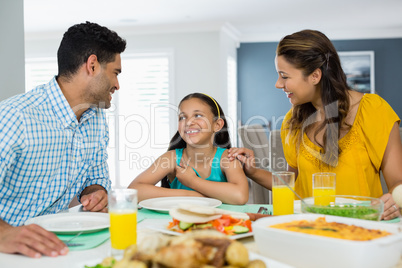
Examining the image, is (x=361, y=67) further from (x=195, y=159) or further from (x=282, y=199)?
(x=282, y=199)

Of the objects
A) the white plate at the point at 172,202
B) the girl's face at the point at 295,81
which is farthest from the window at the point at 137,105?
the white plate at the point at 172,202

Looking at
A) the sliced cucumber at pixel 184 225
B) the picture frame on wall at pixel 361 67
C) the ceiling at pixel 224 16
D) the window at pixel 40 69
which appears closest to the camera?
the sliced cucumber at pixel 184 225

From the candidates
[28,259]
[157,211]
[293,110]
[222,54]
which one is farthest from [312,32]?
[222,54]

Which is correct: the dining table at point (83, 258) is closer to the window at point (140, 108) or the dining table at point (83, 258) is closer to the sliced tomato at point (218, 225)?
the sliced tomato at point (218, 225)

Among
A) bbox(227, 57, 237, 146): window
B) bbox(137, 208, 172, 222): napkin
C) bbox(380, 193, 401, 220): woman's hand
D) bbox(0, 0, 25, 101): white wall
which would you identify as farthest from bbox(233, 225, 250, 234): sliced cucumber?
bbox(227, 57, 237, 146): window

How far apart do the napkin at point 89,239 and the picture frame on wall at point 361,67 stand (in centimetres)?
820

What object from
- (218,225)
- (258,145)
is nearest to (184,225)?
(218,225)

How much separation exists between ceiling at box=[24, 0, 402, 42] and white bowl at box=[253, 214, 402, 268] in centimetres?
520

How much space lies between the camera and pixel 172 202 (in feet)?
5.34

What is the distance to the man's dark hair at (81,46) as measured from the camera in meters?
1.94

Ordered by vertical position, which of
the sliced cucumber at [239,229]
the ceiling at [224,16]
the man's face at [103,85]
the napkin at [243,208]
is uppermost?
the ceiling at [224,16]

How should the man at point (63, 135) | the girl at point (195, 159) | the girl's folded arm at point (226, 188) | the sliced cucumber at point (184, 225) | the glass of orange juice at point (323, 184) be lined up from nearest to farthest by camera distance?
1. the sliced cucumber at point (184, 225)
2. the glass of orange juice at point (323, 184)
3. the man at point (63, 135)
4. the girl's folded arm at point (226, 188)
5. the girl at point (195, 159)

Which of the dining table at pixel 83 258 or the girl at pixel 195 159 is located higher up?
the girl at pixel 195 159

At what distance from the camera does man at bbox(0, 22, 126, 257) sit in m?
1.56
